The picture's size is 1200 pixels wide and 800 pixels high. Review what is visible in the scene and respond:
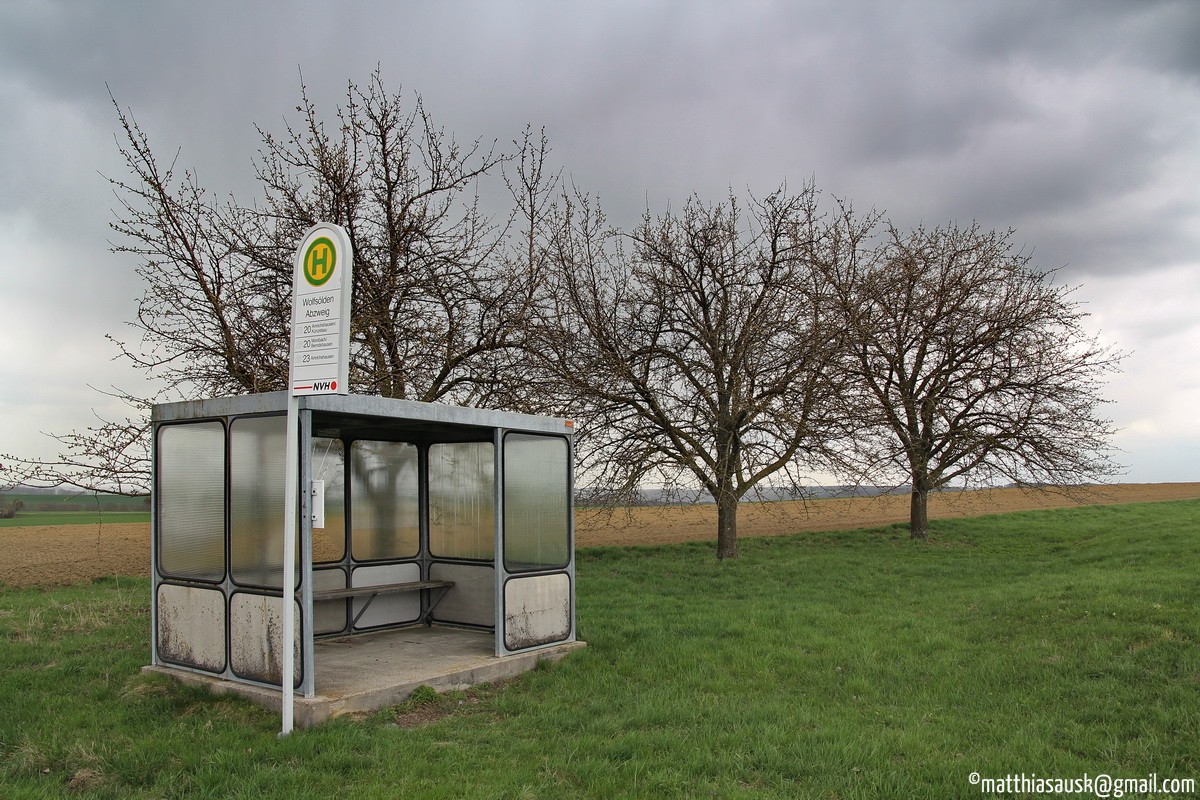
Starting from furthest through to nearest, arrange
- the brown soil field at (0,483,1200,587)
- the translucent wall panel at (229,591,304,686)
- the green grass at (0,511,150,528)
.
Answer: the green grass at (0,511,150,528) < the brown soil field at (0,483,1200,587) < the translucent wall panel at (229,591,304,686)

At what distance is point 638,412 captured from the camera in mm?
17297

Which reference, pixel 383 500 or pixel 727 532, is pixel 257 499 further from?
pixel 727 532

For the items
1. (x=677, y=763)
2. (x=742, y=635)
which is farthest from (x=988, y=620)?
(x=677, y=763)

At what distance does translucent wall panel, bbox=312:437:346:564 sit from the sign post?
328 cm

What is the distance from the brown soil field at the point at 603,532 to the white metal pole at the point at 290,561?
10974 mm

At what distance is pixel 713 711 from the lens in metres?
6.27

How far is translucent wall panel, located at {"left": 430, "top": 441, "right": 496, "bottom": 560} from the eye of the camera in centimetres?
949

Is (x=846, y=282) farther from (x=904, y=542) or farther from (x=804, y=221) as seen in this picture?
(x=904, y=542)

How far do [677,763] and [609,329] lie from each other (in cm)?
1217

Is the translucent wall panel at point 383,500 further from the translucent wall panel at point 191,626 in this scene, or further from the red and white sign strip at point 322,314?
the red and white sign strip at point 322,314

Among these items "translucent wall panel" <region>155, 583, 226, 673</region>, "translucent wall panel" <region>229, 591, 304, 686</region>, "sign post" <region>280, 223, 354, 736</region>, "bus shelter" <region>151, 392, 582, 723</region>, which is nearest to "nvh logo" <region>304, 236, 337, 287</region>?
"sign post" <region>280, 223, 354, 736</region>

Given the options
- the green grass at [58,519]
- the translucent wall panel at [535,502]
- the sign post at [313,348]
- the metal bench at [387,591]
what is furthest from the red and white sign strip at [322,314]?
the green grass at [58,519]

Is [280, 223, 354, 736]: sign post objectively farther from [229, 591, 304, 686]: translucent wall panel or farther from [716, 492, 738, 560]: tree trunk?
[716, 492, 738, 560]: tree trunk

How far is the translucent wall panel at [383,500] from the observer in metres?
9.43
